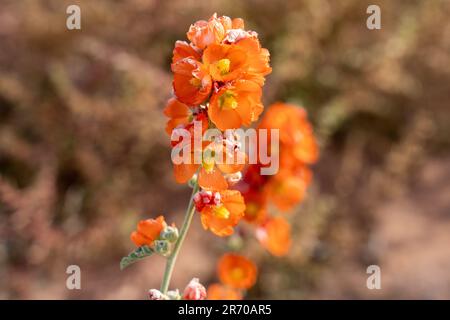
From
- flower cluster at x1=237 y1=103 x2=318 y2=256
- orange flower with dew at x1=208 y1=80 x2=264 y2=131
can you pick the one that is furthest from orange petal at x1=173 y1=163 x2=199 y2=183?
flower cluster at x1=237 y1=103 x2=318 y2=256

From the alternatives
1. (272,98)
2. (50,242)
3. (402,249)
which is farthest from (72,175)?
(402,249)

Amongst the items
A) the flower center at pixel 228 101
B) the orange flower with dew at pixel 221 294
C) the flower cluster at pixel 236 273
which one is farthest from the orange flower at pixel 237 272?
the flower center at pixel 228 101

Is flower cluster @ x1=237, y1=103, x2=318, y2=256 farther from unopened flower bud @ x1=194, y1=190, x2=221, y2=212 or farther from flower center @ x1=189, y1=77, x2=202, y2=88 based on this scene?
flower center @ x1=189, y1=77, x2=202, y2=88

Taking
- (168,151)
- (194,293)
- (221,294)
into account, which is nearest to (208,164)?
(194,293)

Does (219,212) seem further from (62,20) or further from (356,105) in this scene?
(62,20)

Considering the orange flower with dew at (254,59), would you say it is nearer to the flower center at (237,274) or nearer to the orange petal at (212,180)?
the orange petal at (212,180)

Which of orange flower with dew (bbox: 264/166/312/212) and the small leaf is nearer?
the small leaf

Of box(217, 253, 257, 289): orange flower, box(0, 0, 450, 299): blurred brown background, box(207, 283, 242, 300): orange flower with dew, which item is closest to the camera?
box(207, 283, 242, 300): orange flower with dew
